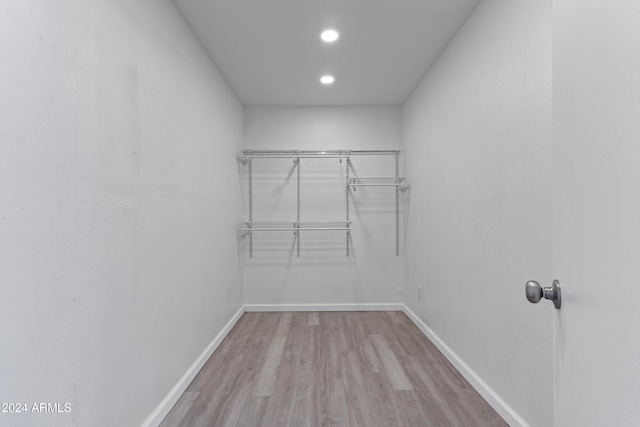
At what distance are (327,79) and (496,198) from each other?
74.2 inches

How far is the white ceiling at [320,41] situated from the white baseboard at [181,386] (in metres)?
2.21

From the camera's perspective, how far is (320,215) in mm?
3715

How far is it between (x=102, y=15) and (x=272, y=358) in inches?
87.9

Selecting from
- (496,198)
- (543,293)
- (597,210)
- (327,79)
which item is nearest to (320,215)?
(327,79)

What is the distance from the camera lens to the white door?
52 cm

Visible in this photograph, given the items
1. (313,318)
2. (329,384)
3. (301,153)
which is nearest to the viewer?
(329,384)

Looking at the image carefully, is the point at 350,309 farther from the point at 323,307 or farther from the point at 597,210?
the point at 597,210

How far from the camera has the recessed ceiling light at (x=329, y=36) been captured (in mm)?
2242

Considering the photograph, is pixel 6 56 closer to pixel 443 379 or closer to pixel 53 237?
pixel 53 237

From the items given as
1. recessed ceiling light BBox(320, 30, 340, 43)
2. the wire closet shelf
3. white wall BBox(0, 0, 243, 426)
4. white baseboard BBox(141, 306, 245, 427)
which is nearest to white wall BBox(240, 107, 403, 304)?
the wire closet shelf

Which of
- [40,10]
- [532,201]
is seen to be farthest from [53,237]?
[532,201]

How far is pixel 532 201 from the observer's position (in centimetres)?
148

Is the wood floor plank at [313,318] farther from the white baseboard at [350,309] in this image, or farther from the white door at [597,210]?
the white door at [597,210]

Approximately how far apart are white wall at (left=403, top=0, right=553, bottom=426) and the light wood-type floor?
24 centimetres
